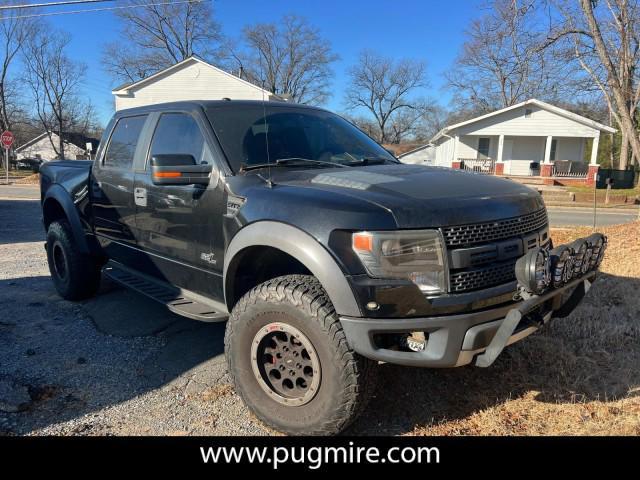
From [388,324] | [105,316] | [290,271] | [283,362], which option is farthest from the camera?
[105,316]

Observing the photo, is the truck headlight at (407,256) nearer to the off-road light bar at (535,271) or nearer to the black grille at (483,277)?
the black grille at (483,277)

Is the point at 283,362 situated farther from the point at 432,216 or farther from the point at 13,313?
the point at 13,313

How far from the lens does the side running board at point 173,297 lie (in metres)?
3.18

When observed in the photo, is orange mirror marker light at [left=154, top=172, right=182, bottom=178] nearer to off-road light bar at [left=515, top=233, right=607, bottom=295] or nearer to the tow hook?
the tow hook

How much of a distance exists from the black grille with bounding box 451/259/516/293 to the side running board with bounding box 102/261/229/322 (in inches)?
60.2

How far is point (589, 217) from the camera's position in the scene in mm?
15055

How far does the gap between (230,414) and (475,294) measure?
1.67 metres

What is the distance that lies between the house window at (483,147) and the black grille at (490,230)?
31.3m

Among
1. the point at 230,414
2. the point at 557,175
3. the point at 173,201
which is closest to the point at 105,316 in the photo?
the point at 173,201

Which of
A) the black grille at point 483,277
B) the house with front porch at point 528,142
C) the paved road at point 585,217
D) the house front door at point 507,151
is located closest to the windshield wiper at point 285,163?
the black grille at point 483,277

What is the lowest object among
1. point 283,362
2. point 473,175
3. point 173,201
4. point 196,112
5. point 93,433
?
point 93,433

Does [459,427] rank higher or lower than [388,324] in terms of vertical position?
lower

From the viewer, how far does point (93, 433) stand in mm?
2756

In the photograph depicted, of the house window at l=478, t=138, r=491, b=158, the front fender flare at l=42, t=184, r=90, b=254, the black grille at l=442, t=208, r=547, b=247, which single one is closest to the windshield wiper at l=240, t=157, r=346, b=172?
the black grille at l=442, t=208, r=547, b=247
